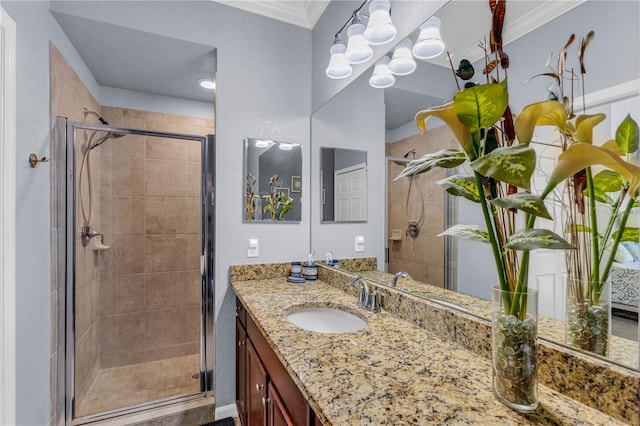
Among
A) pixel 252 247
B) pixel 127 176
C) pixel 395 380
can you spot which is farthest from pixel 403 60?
pixel 127 176

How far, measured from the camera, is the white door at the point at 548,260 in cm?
76

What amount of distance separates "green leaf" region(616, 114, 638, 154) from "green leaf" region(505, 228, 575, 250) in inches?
11.3

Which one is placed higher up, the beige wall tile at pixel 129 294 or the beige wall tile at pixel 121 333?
the beige wall tile at pixel 129 294

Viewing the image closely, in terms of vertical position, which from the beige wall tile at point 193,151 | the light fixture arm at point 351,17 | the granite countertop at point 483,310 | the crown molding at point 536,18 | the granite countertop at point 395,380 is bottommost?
the granite countertop at point 395,380

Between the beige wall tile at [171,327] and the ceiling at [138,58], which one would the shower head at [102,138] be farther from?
the beige wall tile at [171,327]

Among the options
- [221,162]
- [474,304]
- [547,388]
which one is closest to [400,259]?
[474,304]

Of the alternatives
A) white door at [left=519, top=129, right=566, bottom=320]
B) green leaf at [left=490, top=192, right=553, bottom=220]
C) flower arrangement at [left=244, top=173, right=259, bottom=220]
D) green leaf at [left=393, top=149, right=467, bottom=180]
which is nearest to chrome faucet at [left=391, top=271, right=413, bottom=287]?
white door at [left=519, top=129, right=566, bottom=320]

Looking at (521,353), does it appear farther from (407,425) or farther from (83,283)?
(83,283)

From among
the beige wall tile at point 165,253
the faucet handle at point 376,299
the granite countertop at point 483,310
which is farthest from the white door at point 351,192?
the beige wall tile at point 165,253

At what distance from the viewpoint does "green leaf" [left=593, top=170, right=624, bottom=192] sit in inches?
26.9

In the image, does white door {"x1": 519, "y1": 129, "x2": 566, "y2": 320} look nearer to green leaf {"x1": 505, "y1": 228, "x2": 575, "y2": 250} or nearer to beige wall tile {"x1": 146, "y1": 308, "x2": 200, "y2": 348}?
green leaf {"x1": 505, "y1": 228, "x2": 575, "y2": 250}

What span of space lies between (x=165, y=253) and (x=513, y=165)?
2.65 meters

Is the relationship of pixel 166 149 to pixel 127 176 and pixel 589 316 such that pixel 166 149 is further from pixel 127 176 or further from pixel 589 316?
pixel 589 316

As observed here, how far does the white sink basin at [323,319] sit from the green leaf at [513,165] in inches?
41.2
